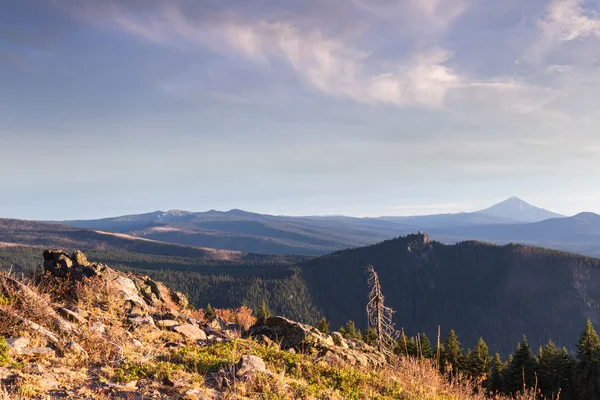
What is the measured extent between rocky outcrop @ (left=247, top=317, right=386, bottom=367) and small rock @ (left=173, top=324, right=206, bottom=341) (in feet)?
9.72

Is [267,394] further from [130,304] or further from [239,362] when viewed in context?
[130,304]

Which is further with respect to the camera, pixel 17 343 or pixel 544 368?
pixel 544 368

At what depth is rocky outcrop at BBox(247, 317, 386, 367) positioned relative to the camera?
1580 cm

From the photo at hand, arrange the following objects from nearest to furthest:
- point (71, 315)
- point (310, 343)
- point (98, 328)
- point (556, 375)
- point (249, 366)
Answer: point (249, 366), point (98, 328), point (71, 315), point (310, 343), point (556, 375)

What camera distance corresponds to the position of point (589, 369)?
46531 mm

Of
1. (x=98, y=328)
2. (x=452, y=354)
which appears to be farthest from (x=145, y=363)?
(x=452, y=354)

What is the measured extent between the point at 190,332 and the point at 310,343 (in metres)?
5.57

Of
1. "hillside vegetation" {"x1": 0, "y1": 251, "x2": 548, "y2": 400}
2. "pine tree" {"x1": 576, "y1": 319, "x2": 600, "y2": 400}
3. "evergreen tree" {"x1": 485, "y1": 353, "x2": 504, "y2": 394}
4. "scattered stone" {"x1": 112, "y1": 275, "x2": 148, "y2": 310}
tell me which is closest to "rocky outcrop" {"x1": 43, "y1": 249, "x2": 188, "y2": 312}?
"scattered stone" {"x1": 112, "y1": 275, "x2": 148, "y2": 310}

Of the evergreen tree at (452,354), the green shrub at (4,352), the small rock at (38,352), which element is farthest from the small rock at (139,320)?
the evergreen tree at (452,354)

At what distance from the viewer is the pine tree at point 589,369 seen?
150 feet

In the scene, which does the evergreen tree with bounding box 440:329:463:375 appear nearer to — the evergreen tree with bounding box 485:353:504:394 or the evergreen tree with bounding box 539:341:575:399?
the evergreen tree with bounding box 485:353:504:394

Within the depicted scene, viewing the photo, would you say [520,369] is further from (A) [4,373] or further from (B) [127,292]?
(A) [4,373]

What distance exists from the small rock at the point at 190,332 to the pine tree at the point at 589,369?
53252mm

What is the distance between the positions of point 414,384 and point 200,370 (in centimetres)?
711
